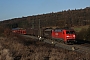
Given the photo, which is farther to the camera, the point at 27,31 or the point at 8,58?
the point at 27,31

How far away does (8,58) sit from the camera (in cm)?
1375

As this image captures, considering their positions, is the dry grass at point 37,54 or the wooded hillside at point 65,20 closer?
the dry grass at point 37,54

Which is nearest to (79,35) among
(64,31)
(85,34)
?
(85,34)

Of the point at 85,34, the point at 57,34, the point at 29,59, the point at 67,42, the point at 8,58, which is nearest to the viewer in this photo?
the point at 8,58

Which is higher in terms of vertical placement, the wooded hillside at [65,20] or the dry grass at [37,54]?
the wooded hillside at [65,20]

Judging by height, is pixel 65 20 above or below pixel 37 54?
above

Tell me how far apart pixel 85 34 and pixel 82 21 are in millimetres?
42776

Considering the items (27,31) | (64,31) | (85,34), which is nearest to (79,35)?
(85,34)

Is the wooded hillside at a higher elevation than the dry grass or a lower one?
higher

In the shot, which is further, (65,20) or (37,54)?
(65,20)

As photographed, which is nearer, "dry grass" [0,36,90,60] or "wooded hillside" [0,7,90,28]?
"dry grass" [0,36,90,60]

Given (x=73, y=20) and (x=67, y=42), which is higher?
(x=73, y=20)

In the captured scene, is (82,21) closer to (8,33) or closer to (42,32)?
(42,32)

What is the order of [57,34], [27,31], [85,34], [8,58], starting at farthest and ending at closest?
[27,31] < [85,34] < [57,34] < [8,58]
